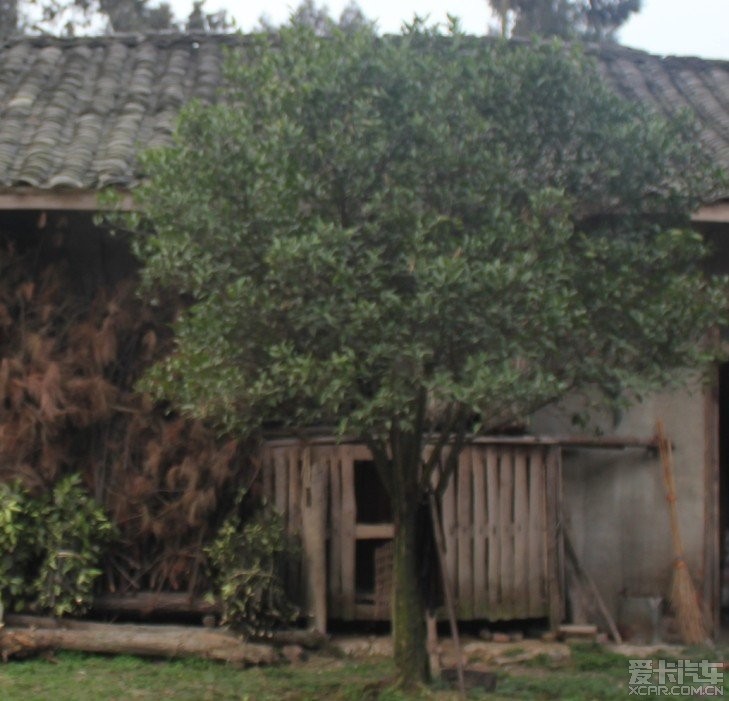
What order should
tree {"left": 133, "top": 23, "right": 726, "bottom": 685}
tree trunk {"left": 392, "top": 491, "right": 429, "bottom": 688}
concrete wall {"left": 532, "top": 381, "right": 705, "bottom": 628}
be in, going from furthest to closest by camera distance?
concrete wall {"left": 532, "top": 381, "right": 705, "bottom": 628} < tree trunk {"left": 392, "top": 491, "right": 429, "bottom": 688} < tree {"left": 133, "top": 23, "right": 726, "bottom": 685}

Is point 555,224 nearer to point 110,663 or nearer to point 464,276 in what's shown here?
point 464,276

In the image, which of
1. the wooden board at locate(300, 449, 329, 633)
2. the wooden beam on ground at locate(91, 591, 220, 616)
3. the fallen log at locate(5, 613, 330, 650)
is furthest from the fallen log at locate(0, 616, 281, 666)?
the wooden board at locate(300, 449, 329, 633)

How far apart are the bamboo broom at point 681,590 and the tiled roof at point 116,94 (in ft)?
7.78

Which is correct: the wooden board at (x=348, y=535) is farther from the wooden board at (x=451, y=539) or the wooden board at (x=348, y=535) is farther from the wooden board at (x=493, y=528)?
the wooden board at (x=493, y=528)

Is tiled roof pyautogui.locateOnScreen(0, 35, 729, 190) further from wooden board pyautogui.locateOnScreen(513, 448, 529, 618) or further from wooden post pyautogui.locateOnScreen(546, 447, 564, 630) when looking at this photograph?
wooden board pyautogui.locateOnScreen(513, 448, 529, 618)

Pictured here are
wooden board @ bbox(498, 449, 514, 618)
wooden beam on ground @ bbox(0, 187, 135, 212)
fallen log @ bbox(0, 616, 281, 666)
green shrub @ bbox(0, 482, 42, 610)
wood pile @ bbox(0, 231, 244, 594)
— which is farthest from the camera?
wooden board @ bbox(498, 449, 514, 618)

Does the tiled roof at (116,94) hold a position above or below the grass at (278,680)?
above

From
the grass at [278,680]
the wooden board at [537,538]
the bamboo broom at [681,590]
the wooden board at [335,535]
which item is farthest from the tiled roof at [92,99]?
the bamboo broom at [681,590]

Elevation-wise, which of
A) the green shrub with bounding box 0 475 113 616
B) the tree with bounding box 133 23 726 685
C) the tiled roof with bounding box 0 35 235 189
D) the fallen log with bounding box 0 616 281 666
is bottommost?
the fallen log with bounding box 0 616 281 666

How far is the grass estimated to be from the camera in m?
6.98

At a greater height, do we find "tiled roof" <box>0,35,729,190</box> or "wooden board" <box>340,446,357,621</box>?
"tiled roof" <box>0,35,729,190</box>

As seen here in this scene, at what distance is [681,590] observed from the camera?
29.1ft

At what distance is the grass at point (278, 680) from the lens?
6.98m

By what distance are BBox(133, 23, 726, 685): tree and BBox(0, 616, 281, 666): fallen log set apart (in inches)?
82.2
